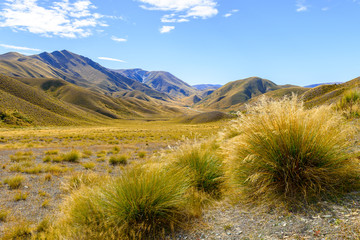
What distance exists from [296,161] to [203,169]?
2.03m

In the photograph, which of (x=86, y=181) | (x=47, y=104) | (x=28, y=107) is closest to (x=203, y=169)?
(x=86, y=181)

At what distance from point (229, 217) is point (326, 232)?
1328 millimetres

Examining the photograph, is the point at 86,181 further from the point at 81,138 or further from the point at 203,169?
the point at 81,138

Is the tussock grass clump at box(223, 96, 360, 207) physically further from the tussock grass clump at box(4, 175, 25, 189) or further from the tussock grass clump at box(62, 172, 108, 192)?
the tussock grass clump at box(4, 175, 25, 189)

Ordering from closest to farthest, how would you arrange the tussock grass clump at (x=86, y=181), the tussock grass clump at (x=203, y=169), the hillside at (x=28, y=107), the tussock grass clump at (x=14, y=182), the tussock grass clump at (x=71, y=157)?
the tussock grass clump at (x=203, y=169), the tussock grass clump at (x=86, y=181), the tussock grass clump at (x=14, y=182), the tussock grass clump at (x=71, y=157), the hillside at (x=28, y=107)

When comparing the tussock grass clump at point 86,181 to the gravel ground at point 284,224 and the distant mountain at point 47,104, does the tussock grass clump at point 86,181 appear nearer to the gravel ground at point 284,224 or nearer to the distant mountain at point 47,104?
the gravel ground at point 284,224

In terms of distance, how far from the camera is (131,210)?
10.2 ft

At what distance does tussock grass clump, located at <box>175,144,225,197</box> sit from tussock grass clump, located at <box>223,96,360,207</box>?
916 mm

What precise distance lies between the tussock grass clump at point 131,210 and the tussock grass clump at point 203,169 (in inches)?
38.2

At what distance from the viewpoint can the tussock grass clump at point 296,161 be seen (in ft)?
9.77

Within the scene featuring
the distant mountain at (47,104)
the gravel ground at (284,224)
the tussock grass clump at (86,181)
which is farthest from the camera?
the distant mountain at (47,104)

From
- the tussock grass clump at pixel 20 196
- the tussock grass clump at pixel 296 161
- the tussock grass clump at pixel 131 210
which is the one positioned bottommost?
the tussock grass clump at pixel 20 196

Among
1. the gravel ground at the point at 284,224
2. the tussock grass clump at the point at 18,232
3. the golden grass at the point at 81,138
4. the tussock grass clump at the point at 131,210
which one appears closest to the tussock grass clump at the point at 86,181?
the tussock grass clump at the point at 18,232

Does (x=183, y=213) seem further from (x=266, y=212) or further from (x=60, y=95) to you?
(x=60, y=95)
